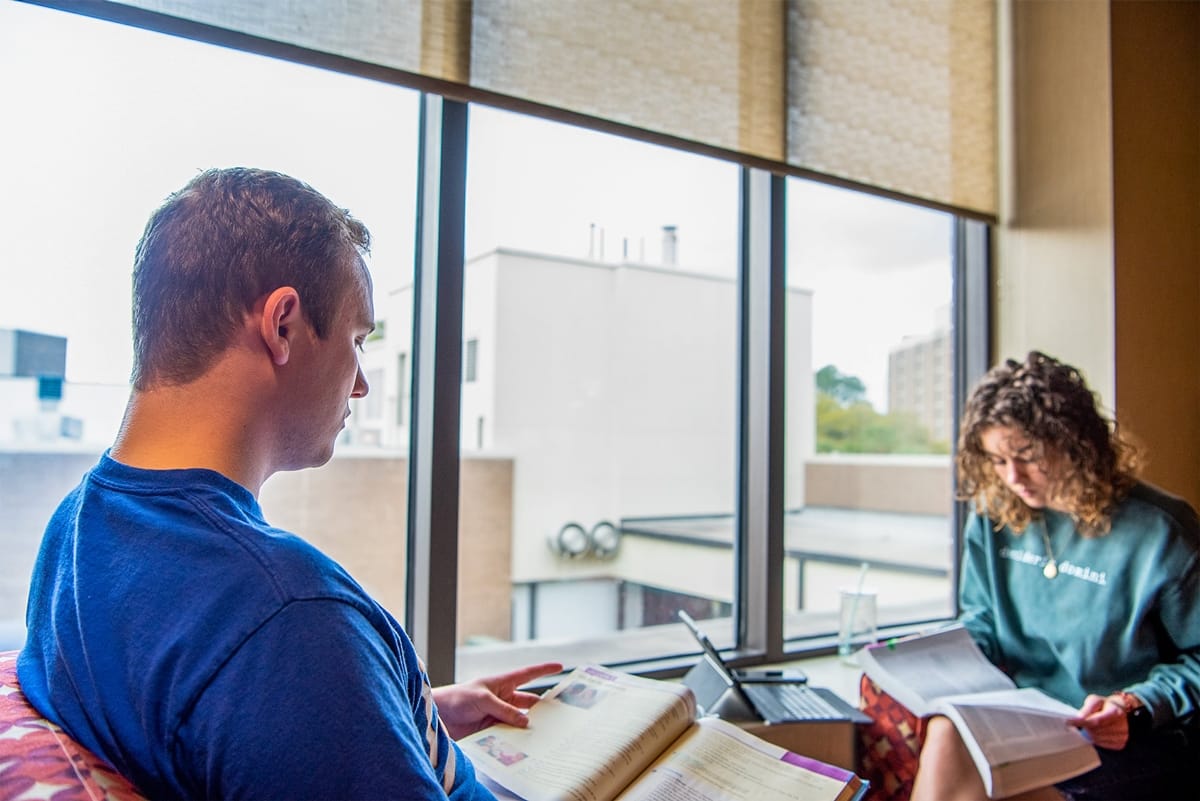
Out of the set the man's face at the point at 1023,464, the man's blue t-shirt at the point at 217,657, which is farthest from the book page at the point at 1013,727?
the man's blue t-shirt at the point at 217,657

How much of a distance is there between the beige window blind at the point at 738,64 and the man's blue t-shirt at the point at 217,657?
95 centimetres

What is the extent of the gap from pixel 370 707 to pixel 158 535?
0.23m

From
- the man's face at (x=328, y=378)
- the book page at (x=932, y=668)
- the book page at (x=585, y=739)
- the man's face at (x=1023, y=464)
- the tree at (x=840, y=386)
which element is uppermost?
the tree at (x=840, y=386)

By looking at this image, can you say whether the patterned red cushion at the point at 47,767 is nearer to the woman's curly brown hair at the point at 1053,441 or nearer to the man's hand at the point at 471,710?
the man's hand at the point at 471,710

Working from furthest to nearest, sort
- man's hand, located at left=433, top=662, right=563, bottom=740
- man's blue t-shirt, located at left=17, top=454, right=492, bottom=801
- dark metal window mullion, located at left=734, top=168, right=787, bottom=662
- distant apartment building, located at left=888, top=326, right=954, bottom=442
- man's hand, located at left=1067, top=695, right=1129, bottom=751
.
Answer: distant apartment building, located at left=888, top=326, right=954, bottom=442
dark metal window mullion, located at left=734, top=168, right=787, bottom=662
man's hand, located at left=1067, top=695, right=1129, bottom=751
man's hand, located at left=433, top=662, right=563, bottom=740
man's blue t-shirt, located at left=17, top=454, right=492, bottom=801

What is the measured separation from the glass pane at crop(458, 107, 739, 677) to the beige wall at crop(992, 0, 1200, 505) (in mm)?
942

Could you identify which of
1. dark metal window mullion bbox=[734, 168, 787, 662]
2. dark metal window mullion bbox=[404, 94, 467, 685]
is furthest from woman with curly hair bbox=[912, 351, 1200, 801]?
dark metal window mullion bbox=[404, 94, 467, 685]

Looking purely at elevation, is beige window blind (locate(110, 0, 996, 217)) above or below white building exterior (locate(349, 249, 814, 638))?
above

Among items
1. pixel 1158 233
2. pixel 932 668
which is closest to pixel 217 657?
pixel 932 668

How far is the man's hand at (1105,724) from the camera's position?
1414 mm

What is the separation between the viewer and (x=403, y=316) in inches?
64.5

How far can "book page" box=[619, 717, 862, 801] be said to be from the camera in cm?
102

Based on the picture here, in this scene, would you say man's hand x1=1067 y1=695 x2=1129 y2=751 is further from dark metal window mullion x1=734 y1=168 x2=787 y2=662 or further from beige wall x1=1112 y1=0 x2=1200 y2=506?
beige wall x1=1112 y1=0 x2=1200 y2=506

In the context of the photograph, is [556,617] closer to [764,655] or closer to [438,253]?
[764,655]
